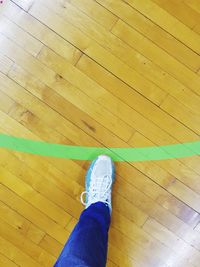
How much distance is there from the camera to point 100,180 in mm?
1643

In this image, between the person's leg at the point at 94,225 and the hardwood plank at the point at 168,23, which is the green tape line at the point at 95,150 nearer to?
the person's leg at the point at 94,225

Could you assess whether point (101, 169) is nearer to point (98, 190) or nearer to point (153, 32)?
point (98, 190)

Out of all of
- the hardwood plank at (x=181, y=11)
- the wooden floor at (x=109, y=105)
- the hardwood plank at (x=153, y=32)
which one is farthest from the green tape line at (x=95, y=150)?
the hardwood plank at (x=181, y=11)

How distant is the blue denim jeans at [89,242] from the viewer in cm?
126

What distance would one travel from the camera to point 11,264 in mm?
1697

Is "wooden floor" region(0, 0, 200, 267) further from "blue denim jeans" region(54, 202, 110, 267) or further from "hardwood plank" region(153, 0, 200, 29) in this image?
"blue denim jeans" region(54, 202, 110, 267)

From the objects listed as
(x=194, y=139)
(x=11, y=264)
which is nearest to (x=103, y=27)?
(x=194, y=139)

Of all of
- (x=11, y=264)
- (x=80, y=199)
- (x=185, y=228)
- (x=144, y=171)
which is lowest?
(x=11, y=264)

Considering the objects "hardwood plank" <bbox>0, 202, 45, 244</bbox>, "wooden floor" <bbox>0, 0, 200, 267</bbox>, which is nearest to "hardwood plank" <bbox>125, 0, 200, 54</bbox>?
"wooden floor" <bbox>0, 0, 200, 267</bbox>

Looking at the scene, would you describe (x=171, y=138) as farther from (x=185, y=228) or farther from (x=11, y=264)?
(x=11, y=264)

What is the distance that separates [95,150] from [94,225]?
1.11 ft

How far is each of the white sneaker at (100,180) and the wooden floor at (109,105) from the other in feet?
0.15

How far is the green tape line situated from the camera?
64.1 inches

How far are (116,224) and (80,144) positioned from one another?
386 millimetres
